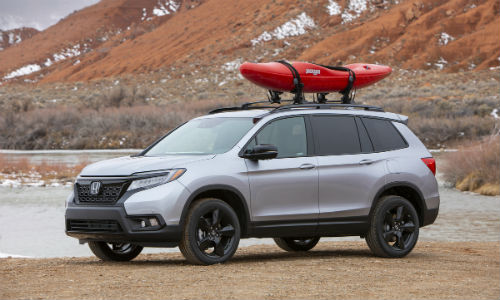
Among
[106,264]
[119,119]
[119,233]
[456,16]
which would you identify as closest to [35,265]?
[106,264]

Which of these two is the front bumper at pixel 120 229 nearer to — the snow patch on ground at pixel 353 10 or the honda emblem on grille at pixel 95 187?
the honda emblem on grille at pixel 95 187

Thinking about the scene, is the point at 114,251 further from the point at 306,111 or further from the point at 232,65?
the point at 232,65

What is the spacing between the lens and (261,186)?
9.33 metres

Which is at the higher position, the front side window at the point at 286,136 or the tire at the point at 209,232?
the front side window at the point at 286,136

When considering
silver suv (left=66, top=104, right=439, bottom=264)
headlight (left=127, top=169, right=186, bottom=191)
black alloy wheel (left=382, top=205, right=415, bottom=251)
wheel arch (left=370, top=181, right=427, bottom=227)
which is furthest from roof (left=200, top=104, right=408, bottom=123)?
headlight (left=127, top=169, right=186, bottom=191)

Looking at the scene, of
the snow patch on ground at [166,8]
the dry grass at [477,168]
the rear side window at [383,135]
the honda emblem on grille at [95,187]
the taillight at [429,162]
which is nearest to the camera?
the honda emblem on grille at [95,187]

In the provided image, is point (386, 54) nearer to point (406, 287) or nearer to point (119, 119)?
point (119, 119)

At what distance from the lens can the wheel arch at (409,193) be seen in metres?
10.6

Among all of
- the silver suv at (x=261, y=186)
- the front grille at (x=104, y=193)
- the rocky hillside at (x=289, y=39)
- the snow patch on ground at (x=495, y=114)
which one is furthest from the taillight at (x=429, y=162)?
the rocky hillside at (x=289, y=39)

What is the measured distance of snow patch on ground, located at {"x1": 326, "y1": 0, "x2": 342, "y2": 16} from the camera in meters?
91.3

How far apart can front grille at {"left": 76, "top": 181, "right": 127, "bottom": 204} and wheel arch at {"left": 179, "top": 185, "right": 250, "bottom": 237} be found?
0.73m

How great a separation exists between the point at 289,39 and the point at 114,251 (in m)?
78.8

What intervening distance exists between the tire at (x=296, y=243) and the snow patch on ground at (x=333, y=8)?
266ft

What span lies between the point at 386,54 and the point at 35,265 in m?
69.2
